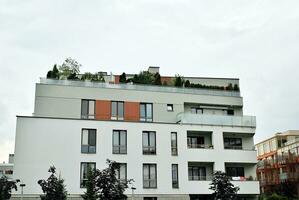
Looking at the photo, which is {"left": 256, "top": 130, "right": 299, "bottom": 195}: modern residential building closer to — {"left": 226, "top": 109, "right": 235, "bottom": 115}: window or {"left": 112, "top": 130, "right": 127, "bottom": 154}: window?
{"left": 226, "top": 109, "right": 235, "bottom": 115}: window

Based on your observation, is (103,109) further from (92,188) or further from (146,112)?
(92,188)

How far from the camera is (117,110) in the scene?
41500 millimetres

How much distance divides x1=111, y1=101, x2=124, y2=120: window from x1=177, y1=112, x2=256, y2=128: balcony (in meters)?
5.91

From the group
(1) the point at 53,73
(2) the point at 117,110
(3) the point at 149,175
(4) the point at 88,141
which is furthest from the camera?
(1) the point at 53,73

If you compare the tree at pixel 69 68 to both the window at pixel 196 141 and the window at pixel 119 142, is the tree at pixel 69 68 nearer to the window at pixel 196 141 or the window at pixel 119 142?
the window at pixel 119 142

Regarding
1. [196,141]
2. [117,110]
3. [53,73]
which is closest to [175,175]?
[196,141]

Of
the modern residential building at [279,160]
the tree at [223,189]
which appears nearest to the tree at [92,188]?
the tree at [223,189]

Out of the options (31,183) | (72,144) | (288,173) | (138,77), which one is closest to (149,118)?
(138,77)

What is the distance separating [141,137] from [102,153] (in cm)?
403

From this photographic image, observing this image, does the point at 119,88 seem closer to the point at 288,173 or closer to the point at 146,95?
the point at 146,95

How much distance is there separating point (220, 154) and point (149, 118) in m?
8.03

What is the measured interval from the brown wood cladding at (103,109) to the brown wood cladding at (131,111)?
1745mm

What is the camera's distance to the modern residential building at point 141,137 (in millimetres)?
35969

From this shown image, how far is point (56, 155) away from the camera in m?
35.8
